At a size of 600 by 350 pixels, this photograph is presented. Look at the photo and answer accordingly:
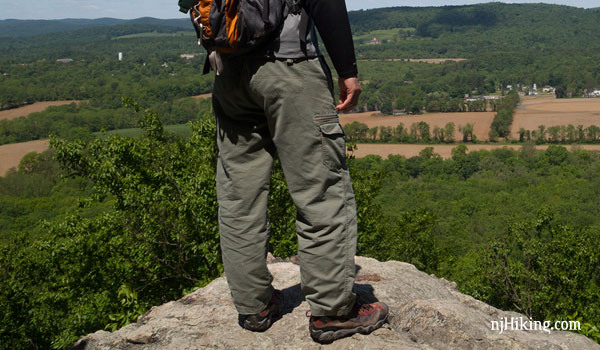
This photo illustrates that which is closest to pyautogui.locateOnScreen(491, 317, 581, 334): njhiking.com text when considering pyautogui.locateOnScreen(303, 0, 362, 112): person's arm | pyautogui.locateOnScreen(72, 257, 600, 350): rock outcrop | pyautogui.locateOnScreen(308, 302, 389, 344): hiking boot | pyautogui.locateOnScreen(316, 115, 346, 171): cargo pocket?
pyautogui.locateOnScreen(72, 257, 600, 350): rock outcrop

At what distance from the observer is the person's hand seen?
2607mm

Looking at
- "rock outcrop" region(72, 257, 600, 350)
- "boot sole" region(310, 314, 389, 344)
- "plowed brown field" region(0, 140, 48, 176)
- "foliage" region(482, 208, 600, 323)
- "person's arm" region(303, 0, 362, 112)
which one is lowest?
"plowed brown field" region(0, 140, 48, 176)

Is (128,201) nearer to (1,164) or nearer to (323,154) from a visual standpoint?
(323,154)

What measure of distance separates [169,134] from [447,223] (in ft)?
97.2

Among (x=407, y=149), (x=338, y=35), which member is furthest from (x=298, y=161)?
(x=407, y=149)

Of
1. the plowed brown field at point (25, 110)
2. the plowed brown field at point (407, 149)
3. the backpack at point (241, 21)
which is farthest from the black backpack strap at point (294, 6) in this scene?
the plowed brown field at point (25, 110)

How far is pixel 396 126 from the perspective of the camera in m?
82.9

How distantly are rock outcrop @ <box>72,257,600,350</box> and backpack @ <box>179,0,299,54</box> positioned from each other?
1572mm

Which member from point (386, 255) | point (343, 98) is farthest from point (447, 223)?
point (343, 98)

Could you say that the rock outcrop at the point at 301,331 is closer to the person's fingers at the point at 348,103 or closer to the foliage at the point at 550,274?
the person's fingers at the point at 348,103

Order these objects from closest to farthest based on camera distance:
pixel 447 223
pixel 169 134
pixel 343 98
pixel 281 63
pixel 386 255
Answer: pixel 281 63
pixel 343 98
pixel 169 134
pixel 386 255
pixel 447 223

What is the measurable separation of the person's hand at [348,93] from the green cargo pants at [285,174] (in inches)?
3.9

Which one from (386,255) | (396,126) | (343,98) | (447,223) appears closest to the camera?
(343,98)

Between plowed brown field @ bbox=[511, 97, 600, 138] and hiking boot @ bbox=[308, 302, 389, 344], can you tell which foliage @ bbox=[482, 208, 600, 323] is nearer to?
hiking boot @ bbox=[308, 302, 389, 344]
